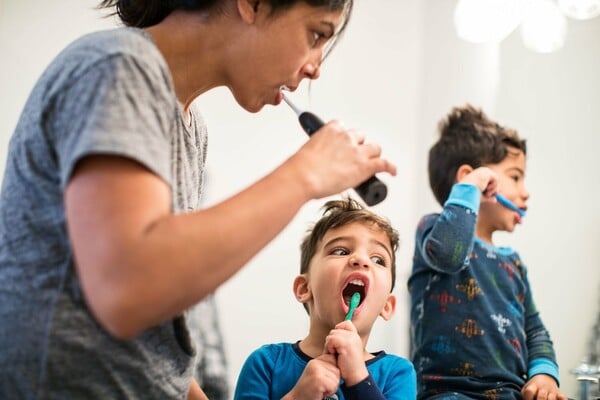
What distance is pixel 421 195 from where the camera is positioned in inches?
70.2

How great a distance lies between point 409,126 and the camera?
181 centimetres

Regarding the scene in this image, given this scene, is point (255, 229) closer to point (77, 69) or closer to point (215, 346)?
point (77, 69)

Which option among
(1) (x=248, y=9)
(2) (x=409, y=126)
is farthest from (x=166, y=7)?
(2) (x=409, y=126)

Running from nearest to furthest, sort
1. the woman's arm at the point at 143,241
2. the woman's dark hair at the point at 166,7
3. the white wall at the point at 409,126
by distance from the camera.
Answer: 1. the woman's arm at the point at 143,241
2. the woman's dark hair at the point at 166,7
3. the white wall at the point at 409,126

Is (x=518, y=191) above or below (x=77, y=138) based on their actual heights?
below

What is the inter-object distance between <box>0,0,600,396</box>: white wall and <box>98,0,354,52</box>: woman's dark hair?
630mm

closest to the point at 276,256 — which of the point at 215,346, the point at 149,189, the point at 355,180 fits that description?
the point at 215,346

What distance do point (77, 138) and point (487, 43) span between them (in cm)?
152

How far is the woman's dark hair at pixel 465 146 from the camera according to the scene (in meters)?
1.47

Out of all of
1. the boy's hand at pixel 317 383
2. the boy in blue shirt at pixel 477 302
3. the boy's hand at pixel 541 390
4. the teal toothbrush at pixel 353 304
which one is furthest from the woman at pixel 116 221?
the boy's hand at pixel 541 390

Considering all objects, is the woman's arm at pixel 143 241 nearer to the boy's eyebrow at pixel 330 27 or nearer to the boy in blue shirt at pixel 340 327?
the boy's eyebrow at pixel 330 27

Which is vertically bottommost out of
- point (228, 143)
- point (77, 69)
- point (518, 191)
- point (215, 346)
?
point (215, 346)

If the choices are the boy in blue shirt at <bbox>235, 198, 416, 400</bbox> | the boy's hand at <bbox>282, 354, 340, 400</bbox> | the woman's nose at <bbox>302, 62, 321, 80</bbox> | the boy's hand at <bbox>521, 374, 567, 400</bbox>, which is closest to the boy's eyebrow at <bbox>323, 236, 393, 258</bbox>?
the boy in blue shirt at <bbox>235, 198, 416, 400</bbox>

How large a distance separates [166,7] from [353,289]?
492 mm
